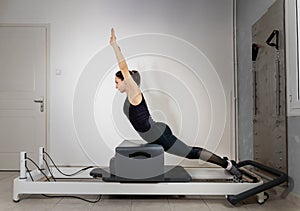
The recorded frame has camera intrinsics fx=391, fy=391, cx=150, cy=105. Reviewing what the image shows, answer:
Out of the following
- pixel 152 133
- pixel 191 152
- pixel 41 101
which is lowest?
pixel 191 152

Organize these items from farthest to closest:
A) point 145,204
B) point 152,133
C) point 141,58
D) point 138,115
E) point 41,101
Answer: point 41,101 → point 141,58 → point 152,133 → point 138,115 → point 145,204

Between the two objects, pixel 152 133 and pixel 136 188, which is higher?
pixel 152 133

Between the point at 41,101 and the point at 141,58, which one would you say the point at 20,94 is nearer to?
the point at 41,101

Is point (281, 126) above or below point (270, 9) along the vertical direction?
below

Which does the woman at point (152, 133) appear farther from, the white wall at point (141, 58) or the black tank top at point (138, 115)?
the white wall at point (141, 58)

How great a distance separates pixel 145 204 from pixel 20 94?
2890mm

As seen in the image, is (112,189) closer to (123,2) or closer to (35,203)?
(35,203)

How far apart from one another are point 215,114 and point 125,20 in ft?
5.54

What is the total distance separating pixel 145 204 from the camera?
2869mm

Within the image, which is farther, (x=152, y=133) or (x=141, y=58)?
(x=141, y=58)

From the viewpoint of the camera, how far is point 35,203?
2.88 meters

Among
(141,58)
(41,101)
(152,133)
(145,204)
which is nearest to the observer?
(145,204)

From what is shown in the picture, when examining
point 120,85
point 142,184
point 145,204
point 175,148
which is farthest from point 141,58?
point 145,204

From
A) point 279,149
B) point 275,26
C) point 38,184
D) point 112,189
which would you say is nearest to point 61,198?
point 38,184
